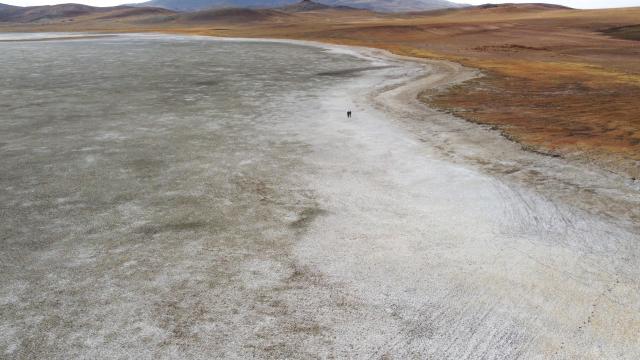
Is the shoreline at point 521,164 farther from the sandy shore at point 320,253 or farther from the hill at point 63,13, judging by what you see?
the hill at point 63,13

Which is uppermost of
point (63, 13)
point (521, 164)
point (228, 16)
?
point (63, 13)

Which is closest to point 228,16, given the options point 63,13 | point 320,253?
point 63,13

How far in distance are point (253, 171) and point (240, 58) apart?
Answer: 19559 mm

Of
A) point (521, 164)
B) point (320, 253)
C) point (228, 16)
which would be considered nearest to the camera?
point (320, 253)

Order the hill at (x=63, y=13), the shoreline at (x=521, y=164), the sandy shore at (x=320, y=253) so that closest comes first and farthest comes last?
1. the sandy shore at (x=320, y=253)
2. the shoreline at (x=521, y=164)
3. the hill at (x=63, y=13)

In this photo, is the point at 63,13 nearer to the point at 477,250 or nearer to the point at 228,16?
the point at 228,16

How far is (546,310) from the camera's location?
155 inches

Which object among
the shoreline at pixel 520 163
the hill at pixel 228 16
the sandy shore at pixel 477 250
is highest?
the hill at pixel 228 16

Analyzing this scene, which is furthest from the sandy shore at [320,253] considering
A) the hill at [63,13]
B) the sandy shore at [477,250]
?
the hill at [63,13]

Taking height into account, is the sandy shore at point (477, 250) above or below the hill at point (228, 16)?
below

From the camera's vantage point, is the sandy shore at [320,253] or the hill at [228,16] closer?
the sandy shore at [320,253]

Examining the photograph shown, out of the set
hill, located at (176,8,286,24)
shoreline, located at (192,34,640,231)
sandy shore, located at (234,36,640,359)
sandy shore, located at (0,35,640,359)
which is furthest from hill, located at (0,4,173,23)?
sandy shore, located at (234,36,640,359)

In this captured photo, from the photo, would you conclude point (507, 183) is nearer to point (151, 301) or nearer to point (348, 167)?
point (348, 167)

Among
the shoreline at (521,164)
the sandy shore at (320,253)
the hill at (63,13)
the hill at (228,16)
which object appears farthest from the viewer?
the hill at (63,13)
